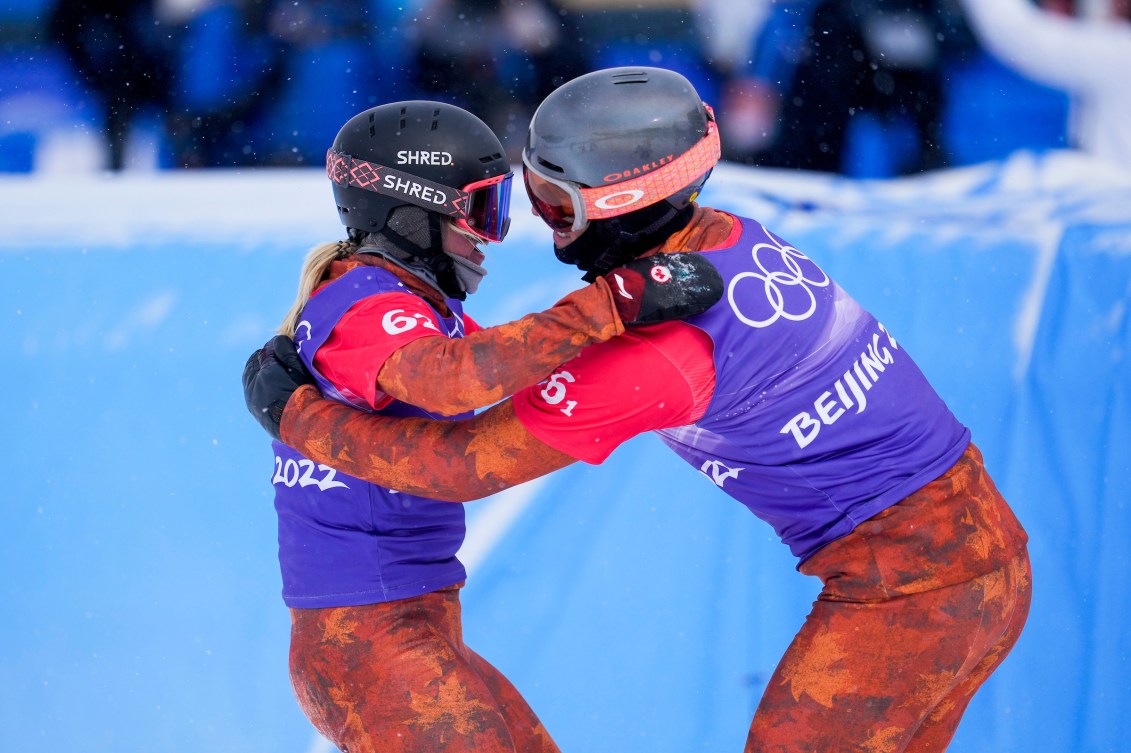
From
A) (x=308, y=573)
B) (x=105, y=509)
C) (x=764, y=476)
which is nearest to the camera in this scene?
(x=764, y=476)

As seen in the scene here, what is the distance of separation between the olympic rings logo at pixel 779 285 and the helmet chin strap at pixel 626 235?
0.58ft

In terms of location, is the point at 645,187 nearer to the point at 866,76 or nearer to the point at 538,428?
the point at 538,428

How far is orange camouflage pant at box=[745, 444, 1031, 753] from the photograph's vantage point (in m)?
2.05

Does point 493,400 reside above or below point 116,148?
above

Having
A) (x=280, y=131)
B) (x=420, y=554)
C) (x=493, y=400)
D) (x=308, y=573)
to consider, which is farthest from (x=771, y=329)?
(x=280, y=131)

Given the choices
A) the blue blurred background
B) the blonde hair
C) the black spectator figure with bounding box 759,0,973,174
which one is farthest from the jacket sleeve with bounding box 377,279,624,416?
the black spectator figure with bounding box 759,0,973,174

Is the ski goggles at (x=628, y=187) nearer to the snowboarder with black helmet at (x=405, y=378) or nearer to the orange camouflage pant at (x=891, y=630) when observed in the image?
the snowboarder with black helmet at (x=405, y=378)

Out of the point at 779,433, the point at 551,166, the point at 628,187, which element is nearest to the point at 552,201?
the point at 551,166

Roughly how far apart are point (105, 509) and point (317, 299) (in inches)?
113

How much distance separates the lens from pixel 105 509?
4.66 metres

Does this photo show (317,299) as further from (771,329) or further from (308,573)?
(771,329)

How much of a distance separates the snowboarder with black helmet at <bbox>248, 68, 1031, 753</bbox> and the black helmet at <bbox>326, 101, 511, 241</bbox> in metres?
0.38

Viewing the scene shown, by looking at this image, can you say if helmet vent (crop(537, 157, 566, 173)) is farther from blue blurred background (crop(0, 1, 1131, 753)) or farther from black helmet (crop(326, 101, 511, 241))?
blue blurred background (crop(0, 1, 1131, 753))

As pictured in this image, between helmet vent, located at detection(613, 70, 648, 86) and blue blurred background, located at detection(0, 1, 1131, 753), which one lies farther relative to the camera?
blue blurred background, located at detection(0, 1, 1131, 753)
